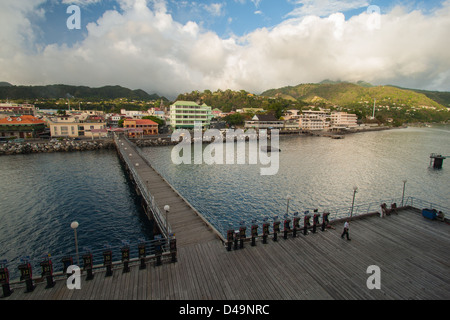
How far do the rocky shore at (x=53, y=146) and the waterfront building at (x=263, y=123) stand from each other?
71.7 meters

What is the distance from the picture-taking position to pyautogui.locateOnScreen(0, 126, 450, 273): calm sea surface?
19.3m

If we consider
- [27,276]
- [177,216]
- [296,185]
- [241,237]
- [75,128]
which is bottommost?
[296,185]

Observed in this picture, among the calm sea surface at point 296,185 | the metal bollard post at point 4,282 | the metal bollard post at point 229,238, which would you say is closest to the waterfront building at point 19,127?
the calm sea surface at point 296,185

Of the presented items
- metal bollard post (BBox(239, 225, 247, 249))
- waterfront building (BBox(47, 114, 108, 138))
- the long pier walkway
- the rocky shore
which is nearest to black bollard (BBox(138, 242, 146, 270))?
the long pier walkway

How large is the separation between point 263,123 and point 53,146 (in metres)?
92.9

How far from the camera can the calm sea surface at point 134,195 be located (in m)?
19.3

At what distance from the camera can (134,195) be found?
93.4 ft

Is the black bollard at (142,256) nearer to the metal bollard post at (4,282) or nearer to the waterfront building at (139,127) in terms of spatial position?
the metal bollard post at (4,282)

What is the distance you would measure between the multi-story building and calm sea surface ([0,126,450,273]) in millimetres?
48748

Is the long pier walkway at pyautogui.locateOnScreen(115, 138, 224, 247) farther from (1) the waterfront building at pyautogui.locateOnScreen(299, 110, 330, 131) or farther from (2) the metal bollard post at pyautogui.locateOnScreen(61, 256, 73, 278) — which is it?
(1) the waterfront building at pyautogui.locateOnScreen(299, 110, 330, 131)

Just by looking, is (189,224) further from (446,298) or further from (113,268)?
(446,298)

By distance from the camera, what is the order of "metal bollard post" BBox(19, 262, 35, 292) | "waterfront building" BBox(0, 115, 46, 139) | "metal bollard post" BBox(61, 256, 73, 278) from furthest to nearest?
"waterfront building" BBox(0, 115, 46, 139)
"metal bollard post" BBox(61, 256, 73, 278)
"metal bollard post" BBox(19, 262, 35, 292)

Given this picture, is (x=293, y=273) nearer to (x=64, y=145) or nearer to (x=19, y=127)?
(x=64, y=145)

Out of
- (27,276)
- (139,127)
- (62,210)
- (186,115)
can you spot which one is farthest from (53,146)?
(27,276)
